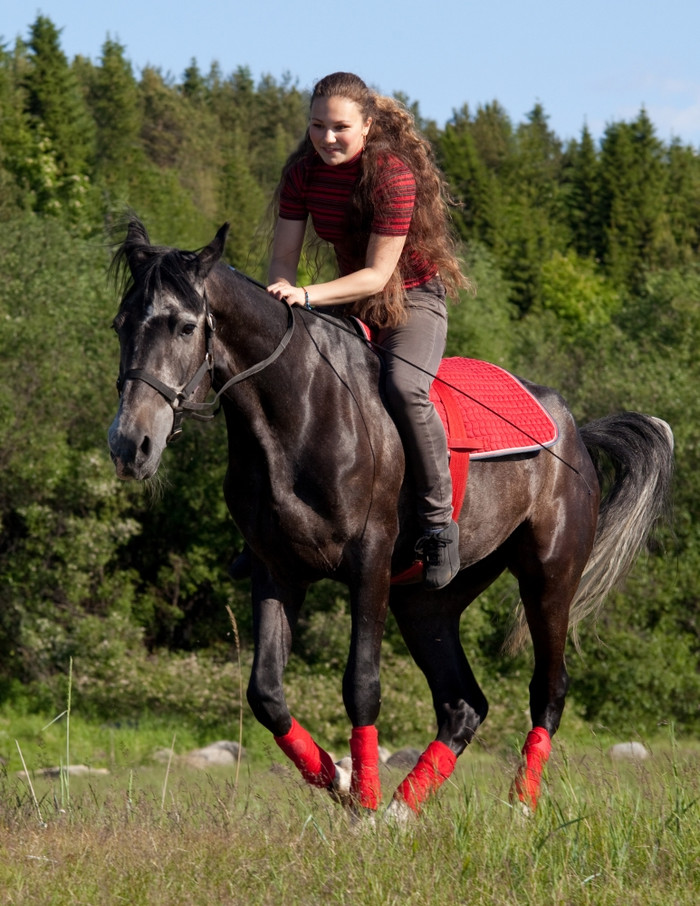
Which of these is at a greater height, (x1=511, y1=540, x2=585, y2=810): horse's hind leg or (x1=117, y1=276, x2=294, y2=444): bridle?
(x1=117, y1=276, x2=294, y2=444): bridle

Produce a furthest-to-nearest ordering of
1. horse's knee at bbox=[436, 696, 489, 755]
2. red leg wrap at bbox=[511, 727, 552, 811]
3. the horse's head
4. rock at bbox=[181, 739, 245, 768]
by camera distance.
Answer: rock at bbox=[181, 739, 245, 768]
horse's knee at bbox=[436, 696, 489, 755]
red leg wrap at bbox=[511, 727, 552, 811]
the horse's head

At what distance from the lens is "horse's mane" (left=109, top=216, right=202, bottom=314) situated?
461 cm

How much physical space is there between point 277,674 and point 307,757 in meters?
0.43

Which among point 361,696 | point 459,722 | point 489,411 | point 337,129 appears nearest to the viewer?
point 361,696

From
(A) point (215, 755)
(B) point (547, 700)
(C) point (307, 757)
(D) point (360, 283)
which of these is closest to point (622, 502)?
(B) point (547, 700)

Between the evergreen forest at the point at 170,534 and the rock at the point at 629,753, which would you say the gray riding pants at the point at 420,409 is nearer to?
the rock at the point at 629,753

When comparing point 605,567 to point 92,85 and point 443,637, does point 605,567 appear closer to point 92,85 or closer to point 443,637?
point 443,637

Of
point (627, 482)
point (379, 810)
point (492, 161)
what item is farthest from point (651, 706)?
point (492, 161)

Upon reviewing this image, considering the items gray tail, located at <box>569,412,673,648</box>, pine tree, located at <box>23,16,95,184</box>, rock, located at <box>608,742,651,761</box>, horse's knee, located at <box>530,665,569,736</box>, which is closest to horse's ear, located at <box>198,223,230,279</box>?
rock, located at <box>608,742,651,761</box>

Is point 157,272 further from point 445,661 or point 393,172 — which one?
point 445,661

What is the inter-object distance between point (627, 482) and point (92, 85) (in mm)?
68760

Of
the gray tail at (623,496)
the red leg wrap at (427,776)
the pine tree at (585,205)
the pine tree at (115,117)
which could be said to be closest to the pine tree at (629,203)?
the pine tree at (585,205)

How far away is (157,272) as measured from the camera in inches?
181

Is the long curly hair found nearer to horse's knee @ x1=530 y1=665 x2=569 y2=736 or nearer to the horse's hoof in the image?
the horse's hoof
